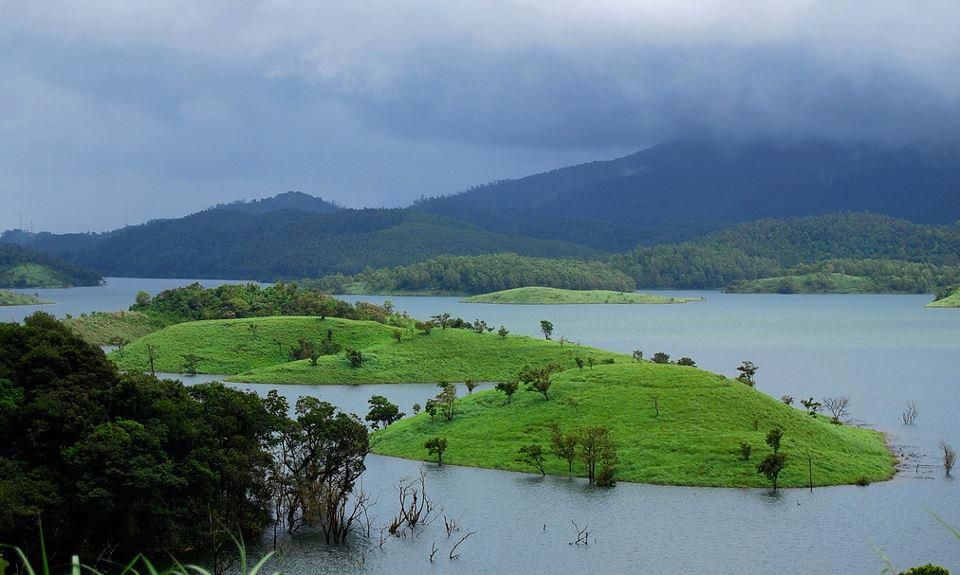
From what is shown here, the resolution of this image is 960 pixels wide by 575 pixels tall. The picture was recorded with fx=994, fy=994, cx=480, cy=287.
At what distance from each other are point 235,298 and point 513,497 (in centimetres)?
10811

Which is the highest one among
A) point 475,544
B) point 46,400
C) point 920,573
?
point 46,400

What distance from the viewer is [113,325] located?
14662 cm

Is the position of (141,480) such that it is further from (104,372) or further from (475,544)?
(475,544)

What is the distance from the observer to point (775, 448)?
5328cm

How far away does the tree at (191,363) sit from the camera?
110m

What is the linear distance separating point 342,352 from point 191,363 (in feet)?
56.5

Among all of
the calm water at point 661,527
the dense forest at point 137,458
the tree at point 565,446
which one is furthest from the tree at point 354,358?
the dense forest at point 137,458

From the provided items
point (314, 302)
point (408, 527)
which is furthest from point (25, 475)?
point (314, 302)

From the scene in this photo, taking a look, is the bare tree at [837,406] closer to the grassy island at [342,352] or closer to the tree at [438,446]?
the grassy island at [342,352]

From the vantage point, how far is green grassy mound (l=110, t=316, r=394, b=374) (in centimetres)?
11319

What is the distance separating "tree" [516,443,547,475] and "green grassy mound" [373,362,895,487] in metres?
0.45

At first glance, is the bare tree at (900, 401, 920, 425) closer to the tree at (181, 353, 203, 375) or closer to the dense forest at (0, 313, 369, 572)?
the dense forest at (0, 313, 369, 572)

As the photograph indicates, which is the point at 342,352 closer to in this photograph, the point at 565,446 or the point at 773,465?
the point at 565,446

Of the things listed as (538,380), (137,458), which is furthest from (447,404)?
(137,458)
